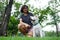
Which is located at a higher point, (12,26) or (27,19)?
(27,19)

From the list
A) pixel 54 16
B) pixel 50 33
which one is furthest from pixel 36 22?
pixel 54 16

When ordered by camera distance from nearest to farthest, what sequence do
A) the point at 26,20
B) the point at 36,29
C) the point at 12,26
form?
the point at 36,29 → the point at 26,20 → the point at 12,26

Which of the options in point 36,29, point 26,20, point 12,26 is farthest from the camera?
point 12,26

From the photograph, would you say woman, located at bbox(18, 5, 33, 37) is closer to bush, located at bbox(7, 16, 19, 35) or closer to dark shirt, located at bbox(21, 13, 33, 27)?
dark shirt, located at bbox(21, 13, 33, 27)

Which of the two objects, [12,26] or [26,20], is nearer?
[26,20]

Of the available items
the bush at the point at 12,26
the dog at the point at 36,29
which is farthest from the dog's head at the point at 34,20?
the bush at the point at 12,26

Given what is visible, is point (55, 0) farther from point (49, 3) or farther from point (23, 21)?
point (23, 21)

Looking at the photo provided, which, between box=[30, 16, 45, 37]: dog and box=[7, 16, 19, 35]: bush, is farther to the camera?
box=[7, 16, 19, 35]: bush

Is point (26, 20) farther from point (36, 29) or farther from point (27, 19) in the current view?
point (36, 29)

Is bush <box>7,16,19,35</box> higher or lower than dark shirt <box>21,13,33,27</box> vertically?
lower

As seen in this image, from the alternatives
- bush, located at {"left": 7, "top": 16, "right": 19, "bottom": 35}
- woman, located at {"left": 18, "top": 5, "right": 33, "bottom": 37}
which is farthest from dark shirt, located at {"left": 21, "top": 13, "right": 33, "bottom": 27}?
bush, located at {"left": 7, "top": 16, "right": 19, "bottom": 35}

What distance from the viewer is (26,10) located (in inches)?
219

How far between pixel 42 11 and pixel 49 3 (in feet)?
1.19

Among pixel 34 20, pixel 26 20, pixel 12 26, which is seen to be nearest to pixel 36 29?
pixel 34 20
